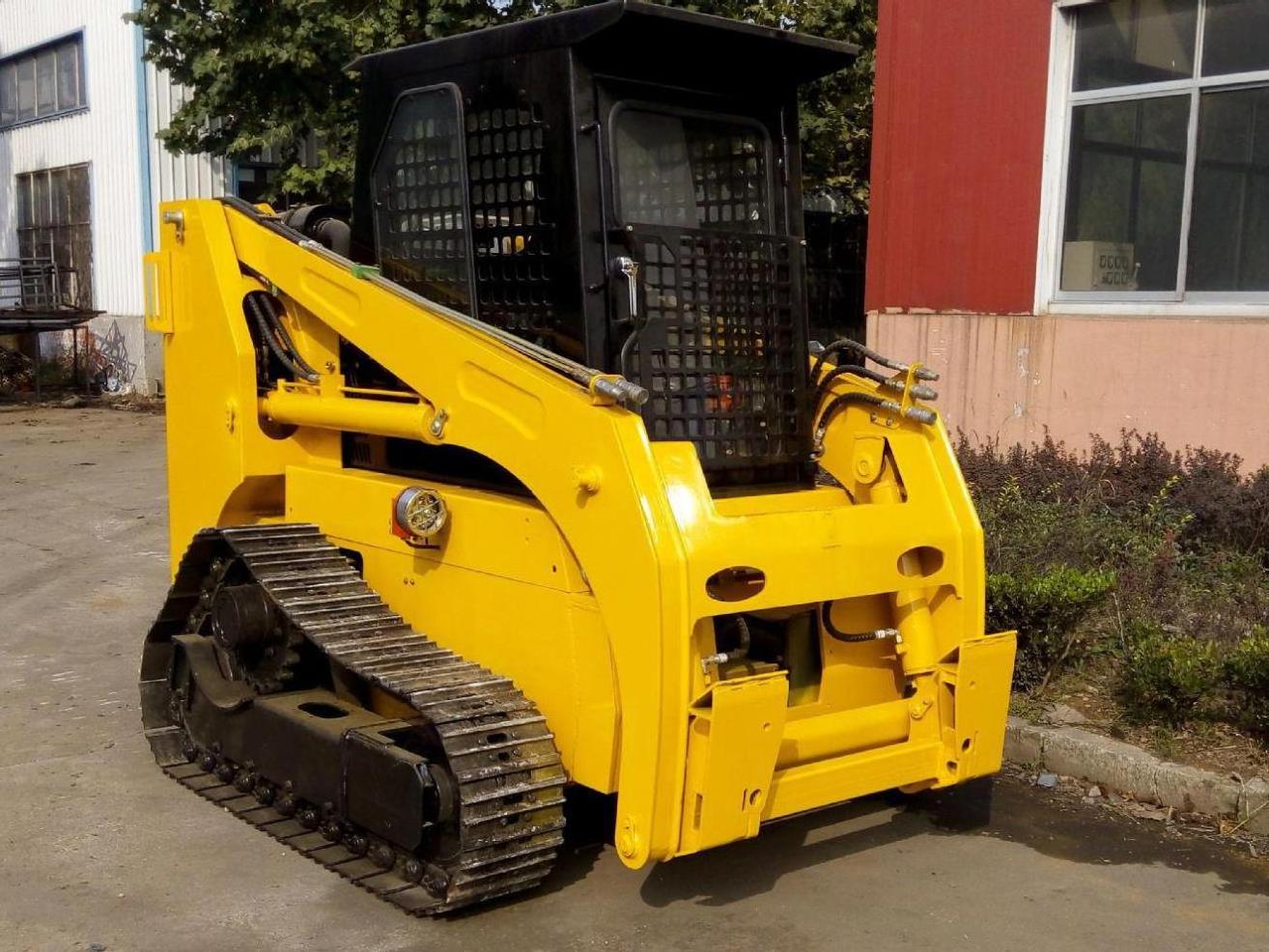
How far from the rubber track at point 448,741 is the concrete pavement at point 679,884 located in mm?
89

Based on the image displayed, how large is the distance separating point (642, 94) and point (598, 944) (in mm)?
2612

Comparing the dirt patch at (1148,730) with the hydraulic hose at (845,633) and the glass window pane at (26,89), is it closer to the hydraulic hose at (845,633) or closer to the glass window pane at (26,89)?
the hydraulic hose at (845,633)

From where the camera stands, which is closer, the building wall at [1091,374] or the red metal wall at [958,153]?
the building wall at [1091,374]

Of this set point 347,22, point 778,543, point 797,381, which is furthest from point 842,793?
point 347,22

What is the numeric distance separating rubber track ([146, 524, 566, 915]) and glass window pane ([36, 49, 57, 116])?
818 inches

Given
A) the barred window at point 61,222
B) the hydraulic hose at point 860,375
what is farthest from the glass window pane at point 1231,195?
the barred window at point 61,222

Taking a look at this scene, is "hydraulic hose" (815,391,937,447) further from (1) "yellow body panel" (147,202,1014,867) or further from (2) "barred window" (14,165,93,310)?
(2) "barred window" (14,165,93,310)

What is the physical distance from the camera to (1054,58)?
8.81 m

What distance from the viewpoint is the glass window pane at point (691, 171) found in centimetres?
449

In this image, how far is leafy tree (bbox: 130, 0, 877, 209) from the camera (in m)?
14.3

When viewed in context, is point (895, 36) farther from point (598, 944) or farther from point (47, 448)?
point (47, 448)

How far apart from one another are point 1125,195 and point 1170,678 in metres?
4.32

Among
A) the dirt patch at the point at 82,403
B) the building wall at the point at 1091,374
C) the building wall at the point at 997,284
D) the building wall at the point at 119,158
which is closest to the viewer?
the building wall at the point at 1091,374

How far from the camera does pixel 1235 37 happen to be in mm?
8125
